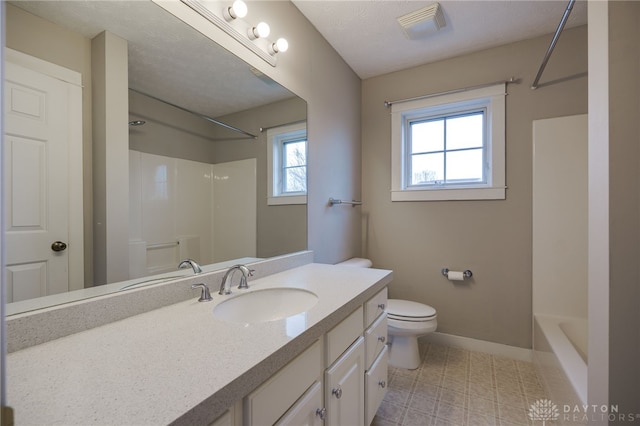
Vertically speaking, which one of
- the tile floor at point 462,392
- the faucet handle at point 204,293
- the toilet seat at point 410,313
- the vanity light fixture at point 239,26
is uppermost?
the vanity light fixture at point 239,26

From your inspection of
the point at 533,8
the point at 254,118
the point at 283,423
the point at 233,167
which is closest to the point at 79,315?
the point at 283,423

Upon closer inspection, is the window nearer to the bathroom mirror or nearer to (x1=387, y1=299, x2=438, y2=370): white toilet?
the bathroom mirror

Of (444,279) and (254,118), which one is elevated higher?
(254,118)

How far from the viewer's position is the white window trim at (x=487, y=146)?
2.14m

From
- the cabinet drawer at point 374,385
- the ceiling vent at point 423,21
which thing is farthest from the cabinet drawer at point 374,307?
the ceiling vent at point 423,21

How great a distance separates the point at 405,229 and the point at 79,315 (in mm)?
2237

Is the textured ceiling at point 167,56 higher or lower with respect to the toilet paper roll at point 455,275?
higher

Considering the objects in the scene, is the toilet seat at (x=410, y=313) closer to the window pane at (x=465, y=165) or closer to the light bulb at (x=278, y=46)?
the window pane at (x=465, y=165)

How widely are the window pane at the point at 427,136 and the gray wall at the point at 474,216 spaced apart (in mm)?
246

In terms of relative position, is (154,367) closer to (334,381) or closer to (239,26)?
(334,381)

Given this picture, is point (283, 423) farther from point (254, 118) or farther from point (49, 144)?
point (254, 118)

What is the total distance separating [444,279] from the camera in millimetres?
2332

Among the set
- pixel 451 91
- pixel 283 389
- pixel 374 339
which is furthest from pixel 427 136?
pixel 283 389
